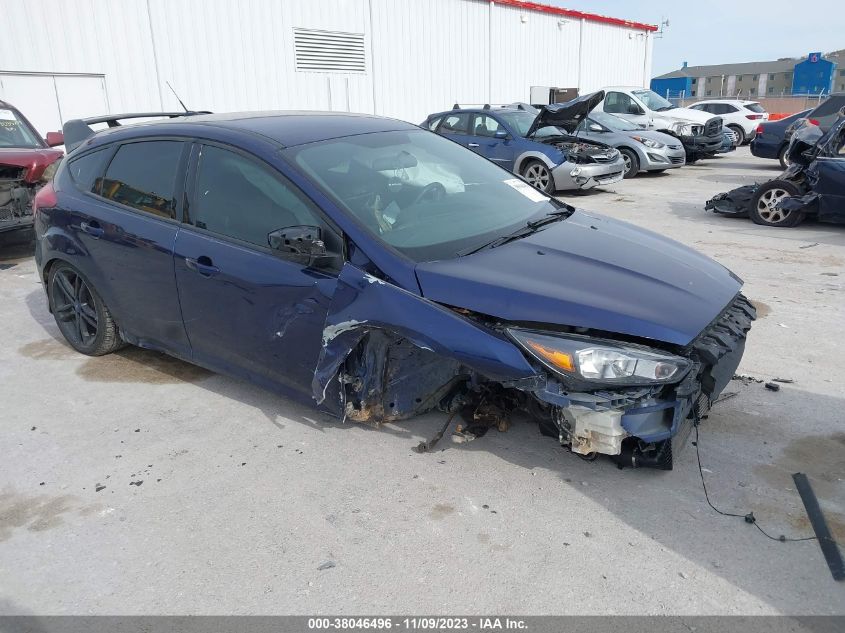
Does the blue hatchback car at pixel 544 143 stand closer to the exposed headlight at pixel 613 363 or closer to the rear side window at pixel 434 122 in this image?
the rear side window at pixel 434 122

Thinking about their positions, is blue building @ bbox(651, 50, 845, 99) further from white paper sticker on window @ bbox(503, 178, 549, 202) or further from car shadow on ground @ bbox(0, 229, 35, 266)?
white paper sticker on window @ bbox(503, 178, 549, 202)

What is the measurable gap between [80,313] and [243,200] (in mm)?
1942

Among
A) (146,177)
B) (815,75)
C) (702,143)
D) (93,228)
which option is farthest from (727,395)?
(815,75)

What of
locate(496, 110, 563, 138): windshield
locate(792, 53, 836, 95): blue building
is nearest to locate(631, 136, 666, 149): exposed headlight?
locate(496, 110, 563, 138): windshield

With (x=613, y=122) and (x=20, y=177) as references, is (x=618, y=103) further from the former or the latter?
(x=20, y=177)

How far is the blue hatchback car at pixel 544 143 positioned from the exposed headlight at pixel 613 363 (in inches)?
357

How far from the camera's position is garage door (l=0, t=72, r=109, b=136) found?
12.6 metres

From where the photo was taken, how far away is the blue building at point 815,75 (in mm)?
42031

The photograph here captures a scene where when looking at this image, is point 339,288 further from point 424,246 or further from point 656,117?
point 656,117

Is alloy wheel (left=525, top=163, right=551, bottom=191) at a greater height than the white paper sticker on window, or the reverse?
the white paper sticker on window

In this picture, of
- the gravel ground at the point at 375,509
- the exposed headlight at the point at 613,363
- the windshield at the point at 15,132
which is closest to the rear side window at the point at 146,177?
the gravel ground at the point at 375,509

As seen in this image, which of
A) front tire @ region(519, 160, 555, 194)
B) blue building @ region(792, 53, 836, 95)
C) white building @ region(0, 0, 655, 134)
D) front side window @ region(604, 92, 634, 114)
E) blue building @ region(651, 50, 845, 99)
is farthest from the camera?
blue building @ region(651, 50, 845, 99)

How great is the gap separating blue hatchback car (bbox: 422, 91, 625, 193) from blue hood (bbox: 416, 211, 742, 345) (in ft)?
27.2

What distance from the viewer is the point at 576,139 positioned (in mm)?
12828
